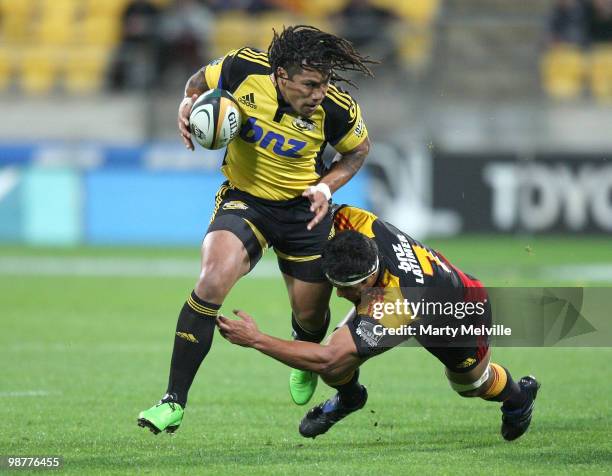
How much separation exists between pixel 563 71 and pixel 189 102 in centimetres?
1430

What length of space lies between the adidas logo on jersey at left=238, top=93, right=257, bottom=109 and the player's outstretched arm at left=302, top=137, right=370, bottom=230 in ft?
1.91

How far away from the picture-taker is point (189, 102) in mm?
6984

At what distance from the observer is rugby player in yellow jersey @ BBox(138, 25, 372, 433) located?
6.76 metres

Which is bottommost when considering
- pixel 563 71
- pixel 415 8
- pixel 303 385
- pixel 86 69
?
pixel 86 69

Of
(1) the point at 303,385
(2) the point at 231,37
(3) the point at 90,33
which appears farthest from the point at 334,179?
(3) the point at 90,33

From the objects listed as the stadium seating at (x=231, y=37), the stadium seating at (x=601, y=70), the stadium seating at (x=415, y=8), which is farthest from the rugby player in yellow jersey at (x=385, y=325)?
the stadium seating at (x=415, y=8)

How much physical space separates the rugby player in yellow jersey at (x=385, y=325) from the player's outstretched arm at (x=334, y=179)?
0.18m

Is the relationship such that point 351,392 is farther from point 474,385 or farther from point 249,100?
point 249,100

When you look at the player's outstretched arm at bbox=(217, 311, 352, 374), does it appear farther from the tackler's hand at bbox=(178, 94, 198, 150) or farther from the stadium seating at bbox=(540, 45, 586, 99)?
the stadium seating at bbox=(540, 45, 586, 99)

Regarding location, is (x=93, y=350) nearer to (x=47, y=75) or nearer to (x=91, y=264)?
(x=91, y=264)

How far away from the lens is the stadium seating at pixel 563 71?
65.9 feet

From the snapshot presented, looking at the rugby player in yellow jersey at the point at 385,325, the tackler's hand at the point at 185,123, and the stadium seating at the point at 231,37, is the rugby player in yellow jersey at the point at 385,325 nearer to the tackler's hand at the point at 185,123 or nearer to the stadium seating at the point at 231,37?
the tackler's hand at the point at 185,123

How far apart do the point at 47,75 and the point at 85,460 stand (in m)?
15.3

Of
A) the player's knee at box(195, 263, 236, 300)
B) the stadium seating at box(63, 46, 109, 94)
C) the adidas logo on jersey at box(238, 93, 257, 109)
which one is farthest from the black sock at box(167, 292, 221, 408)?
the stadium seating at box(63, 46, 109, 94)
